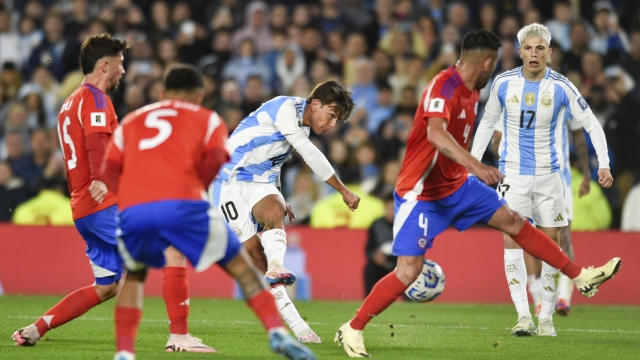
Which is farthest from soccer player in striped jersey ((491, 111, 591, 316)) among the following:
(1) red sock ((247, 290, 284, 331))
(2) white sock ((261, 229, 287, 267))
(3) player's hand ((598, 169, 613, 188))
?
(1) red sock ((247, 290, 284, 331))

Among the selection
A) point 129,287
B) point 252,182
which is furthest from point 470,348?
point 129,287

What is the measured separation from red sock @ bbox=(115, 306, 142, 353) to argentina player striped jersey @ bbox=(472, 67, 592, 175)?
4.19 meters

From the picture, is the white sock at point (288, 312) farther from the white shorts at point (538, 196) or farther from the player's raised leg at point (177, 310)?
the white shorts at point (538, 196)

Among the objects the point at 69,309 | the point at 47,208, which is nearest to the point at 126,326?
the point at 69,309

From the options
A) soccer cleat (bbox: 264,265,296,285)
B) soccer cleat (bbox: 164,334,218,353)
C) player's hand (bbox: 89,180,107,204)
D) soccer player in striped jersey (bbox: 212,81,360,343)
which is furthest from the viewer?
soccer player in striped jersey (bbox: 212,81,360,343)

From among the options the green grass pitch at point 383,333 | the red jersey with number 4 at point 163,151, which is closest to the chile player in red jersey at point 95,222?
the green grass pitch at point 383,333

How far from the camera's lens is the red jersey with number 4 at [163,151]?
557 centimetres

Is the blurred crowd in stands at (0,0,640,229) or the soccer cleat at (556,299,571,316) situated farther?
the blurred crowd in stands at (0,0,640,229)

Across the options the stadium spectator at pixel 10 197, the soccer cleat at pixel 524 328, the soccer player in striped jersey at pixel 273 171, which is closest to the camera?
the soccer player in striped jersey at pixel 273 171

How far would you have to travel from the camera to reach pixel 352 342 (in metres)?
6.95

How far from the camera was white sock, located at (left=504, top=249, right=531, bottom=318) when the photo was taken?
348 inches

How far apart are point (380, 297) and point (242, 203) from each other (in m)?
1.74

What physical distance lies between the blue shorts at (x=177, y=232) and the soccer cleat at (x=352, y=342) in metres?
1.60

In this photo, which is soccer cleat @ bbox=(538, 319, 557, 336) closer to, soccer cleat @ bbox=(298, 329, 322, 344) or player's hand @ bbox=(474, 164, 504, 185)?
soccer cleat @ bbox=(298, 329, 322, 344)
